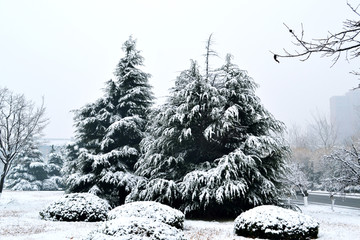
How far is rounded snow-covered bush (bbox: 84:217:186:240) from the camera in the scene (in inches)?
184

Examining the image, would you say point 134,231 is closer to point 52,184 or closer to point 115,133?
point 115,133

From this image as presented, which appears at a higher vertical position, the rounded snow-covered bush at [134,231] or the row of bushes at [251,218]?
the rounded snow-covered bush at [134,231]

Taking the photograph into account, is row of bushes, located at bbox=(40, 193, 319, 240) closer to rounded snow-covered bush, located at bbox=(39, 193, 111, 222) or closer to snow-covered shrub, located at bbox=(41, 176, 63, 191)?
rounded snow-covered bush, located at bbox=(39, 193, 111, 222)

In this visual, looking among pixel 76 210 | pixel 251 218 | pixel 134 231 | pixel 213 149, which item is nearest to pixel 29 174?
pixel 76 210

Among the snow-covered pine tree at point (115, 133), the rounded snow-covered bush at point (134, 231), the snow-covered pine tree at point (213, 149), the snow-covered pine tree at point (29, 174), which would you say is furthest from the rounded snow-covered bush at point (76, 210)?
the snow-covered pine tree at point (29, 174)

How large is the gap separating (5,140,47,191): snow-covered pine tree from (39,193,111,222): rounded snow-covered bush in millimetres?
28354

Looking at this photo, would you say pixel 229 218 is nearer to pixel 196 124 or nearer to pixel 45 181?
pixel 196 124

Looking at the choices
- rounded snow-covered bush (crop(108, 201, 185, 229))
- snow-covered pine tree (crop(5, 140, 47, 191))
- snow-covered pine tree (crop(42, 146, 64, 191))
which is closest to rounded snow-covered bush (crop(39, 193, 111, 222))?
rounded snow-covered bush (crop(108, 201, 185, 229))

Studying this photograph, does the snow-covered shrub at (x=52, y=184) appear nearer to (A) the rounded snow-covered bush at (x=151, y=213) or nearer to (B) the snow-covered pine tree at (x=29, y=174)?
(B) the snow-covered pine tree at (x=29, y=174)

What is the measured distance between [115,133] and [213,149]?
6.43 meters

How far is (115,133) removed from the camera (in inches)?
700

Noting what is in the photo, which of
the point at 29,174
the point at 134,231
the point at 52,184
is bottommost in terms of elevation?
the point at 52,184

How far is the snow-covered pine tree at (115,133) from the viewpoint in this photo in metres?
16.2

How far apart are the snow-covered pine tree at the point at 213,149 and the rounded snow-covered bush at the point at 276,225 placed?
2.97m
